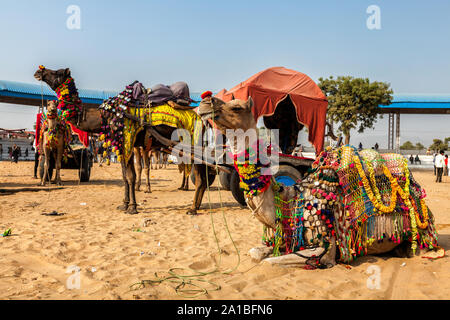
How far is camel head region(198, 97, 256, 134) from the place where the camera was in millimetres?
3148

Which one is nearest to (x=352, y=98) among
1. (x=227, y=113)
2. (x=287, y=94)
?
(x=287, y=94)

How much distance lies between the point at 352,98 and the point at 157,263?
2619cm

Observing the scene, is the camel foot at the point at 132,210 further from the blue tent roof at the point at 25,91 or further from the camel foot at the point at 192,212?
the blue tent roof at the point at 25,91

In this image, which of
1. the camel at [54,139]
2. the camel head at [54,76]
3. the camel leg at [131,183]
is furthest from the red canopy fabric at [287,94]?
the camel at [54,139]

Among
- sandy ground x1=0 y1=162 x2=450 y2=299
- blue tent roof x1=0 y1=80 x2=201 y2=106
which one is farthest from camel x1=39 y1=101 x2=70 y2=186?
blue tent roof x1=0 y1=80 x2=201 y2=106

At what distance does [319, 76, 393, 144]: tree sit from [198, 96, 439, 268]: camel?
23.8m

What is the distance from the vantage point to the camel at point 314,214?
3375mm

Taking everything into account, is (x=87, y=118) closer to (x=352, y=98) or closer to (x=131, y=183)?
(x=131, y=183)

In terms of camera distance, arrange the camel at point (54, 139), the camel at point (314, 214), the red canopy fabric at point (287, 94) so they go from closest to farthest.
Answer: the camel at point (314, 214), the red canopy fabric at point (287, 94), the camel at point (54, 139)

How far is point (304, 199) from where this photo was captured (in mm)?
3658

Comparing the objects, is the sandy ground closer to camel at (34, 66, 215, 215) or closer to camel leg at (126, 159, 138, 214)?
camel leg at (126, 159, 138, 214)

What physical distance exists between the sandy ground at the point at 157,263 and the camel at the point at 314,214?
6.7 inches

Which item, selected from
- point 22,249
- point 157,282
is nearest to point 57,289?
point 157,282
